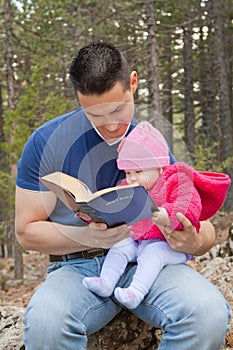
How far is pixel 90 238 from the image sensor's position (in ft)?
9.73

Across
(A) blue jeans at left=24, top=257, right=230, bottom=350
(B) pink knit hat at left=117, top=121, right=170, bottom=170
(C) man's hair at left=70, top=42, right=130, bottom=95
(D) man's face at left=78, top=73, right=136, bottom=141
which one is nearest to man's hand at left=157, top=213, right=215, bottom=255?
(A) blue jeans at left=24, top=257, right=230, bottom=350

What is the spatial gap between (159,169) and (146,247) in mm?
439

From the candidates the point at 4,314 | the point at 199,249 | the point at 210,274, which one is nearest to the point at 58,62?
the point at 210,274

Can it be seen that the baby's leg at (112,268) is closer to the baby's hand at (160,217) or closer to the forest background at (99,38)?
the baby's hand at (160,217)

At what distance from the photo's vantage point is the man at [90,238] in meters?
2.68

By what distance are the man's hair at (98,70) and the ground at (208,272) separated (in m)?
1.61

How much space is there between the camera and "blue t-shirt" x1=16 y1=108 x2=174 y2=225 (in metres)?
3.16

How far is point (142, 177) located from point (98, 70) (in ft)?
2.07

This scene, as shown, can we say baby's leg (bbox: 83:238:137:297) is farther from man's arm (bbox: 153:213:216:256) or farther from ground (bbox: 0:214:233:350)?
ground (bbox: 0:214:233:350)

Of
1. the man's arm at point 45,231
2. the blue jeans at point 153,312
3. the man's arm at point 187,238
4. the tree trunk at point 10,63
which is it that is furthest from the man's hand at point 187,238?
the tree trunk at point 10,63

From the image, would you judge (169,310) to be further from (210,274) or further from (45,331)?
(210,274)

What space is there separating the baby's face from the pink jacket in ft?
0.12

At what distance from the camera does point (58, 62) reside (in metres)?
16.9

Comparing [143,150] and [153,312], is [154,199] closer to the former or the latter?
[143,150]
